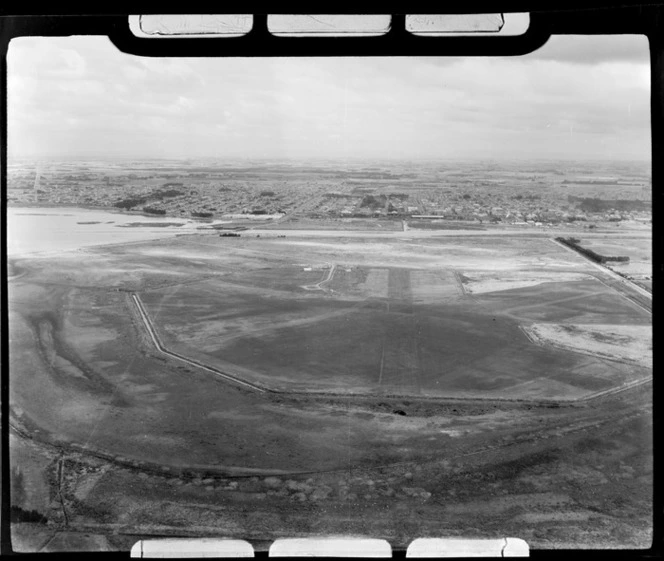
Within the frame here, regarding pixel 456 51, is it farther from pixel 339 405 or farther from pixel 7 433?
pixel 339 405

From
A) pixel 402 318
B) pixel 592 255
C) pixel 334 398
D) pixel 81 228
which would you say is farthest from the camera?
pixel 81 228

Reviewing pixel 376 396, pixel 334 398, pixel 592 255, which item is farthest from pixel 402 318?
pixel 592 255

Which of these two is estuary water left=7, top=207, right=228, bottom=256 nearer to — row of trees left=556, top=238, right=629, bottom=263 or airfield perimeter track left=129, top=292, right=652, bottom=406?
airfield perimeter track left=129, top=292, right=652, bottom=406

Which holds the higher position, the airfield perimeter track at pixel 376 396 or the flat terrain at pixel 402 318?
the flat terrain at pixel 402 318

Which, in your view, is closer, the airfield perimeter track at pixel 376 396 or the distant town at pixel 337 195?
the airfield perimeter track at pixel 376 396

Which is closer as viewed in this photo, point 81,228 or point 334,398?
point 334,398

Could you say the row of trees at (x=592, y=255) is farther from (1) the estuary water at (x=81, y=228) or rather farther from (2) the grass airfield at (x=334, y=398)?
(1) the estuary water at (x=81, y=228)

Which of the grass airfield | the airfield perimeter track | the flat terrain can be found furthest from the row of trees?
the airfield perimeter track

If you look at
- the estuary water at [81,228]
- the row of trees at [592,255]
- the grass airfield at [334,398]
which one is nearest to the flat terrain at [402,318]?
the grass airfield at [334,398]

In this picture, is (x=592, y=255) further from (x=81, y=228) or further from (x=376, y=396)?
(x=81, y=228)

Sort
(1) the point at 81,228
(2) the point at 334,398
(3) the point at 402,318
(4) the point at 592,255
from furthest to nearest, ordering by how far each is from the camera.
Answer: (1) the point at 81,228 → (4) the point at 592,255 → (3) the point at 402,318 → (2) the point at 334,398
